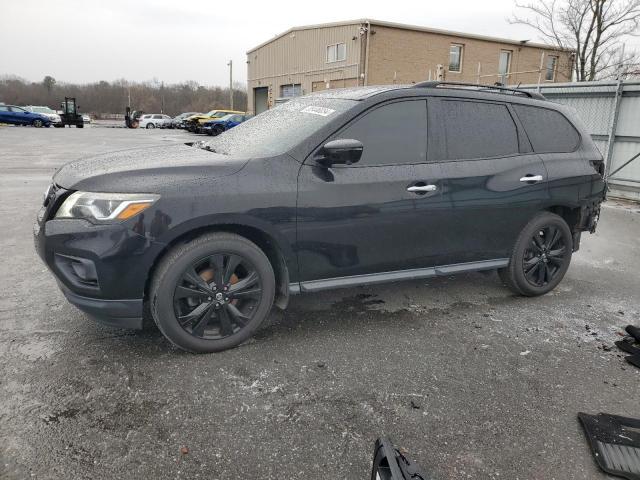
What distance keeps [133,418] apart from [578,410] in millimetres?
2414

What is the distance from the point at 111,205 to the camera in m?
2.89

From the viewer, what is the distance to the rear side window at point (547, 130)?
4320mm

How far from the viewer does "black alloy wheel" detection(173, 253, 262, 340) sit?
3.10 meters

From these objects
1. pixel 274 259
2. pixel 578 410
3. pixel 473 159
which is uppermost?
pixel 473 159

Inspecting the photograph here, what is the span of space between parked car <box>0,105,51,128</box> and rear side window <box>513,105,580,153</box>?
37907mm

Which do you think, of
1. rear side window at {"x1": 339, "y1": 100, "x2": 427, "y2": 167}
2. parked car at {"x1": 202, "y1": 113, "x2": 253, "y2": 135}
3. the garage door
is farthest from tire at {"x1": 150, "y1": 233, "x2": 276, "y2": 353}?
the garage door

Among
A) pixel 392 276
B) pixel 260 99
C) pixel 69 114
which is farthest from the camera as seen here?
pixel 260 99

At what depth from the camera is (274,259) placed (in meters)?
3.48

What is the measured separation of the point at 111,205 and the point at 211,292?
0.79 m

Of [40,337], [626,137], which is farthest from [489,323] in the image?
[626,137]

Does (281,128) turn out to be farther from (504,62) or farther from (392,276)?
(504,62)

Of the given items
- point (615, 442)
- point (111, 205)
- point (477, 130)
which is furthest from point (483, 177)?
point (111, 205)

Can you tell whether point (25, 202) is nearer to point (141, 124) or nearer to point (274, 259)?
point (274, 259)

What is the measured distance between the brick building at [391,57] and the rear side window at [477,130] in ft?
70.2
